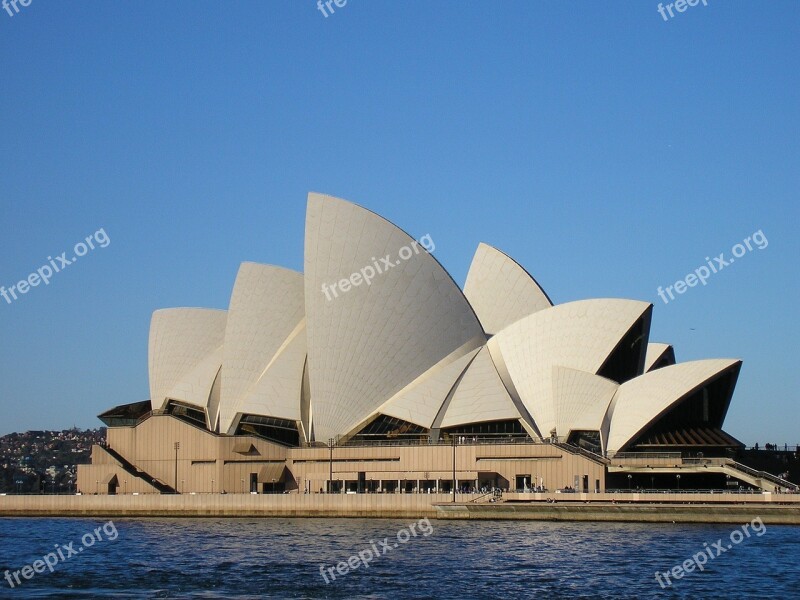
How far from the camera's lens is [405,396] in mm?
69562

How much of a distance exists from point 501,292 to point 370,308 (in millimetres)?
11762

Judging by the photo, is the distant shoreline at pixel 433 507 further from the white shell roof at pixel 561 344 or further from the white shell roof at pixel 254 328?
the white shell roof at pixel 561 344

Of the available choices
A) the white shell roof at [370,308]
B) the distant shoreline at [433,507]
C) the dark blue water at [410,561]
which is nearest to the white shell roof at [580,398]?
the distant shoreline at [433,507]

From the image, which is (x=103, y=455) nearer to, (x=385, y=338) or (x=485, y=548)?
(x=385, y=338)

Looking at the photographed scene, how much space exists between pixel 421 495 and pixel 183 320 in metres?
23.3

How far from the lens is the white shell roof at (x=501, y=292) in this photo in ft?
253

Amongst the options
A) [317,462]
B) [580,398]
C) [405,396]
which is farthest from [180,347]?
[580,398]

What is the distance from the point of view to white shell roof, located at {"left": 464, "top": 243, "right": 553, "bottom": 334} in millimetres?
77000

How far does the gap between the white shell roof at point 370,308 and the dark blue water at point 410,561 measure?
1380 centimetres

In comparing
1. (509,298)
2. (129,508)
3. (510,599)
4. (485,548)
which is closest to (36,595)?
(510,599)

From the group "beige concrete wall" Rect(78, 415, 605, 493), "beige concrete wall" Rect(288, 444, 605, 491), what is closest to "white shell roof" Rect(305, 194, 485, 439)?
"beige concrete wall" Rect(288, 444, 605, 491)

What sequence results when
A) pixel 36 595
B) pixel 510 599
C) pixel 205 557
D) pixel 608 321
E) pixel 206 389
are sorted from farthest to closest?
pixel 206 389, pixel 608 321, pixel 205 557, pixel 36 595, pixel 510 599

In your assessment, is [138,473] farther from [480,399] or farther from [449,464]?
[480,399]

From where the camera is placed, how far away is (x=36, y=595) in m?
35.3
